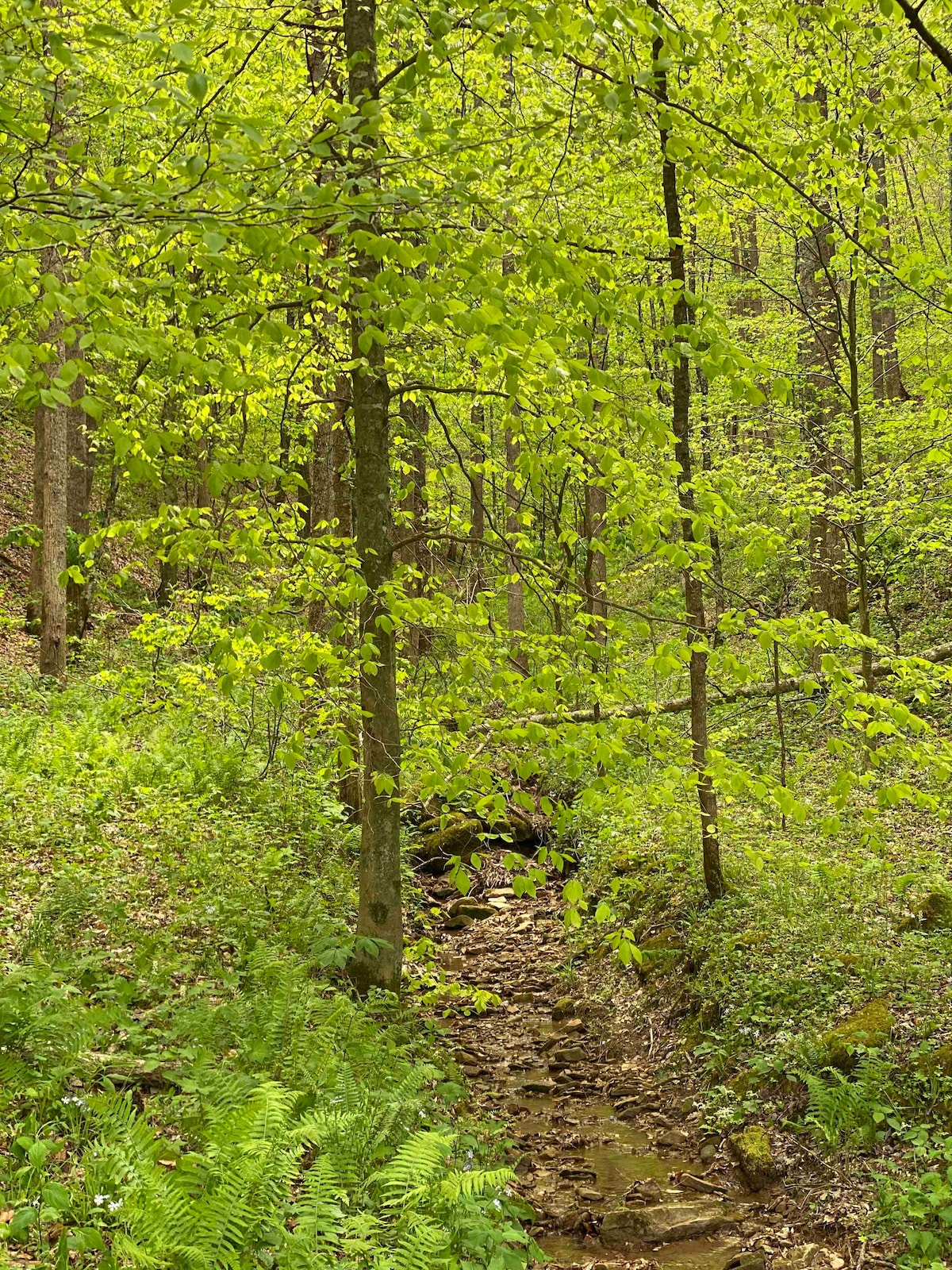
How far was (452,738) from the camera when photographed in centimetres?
618

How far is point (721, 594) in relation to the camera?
21359 millimetres

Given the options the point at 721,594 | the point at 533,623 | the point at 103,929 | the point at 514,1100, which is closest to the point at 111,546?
the point at 533,623

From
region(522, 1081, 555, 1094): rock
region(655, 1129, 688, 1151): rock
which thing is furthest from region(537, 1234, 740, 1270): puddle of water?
region(522, 1081, 555, 1094): rock

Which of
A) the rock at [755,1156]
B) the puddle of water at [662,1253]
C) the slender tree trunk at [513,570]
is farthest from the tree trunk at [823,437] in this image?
the puddle of water at [662,1253]

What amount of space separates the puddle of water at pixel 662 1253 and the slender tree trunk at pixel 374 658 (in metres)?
2.29

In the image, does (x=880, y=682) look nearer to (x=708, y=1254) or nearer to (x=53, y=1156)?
(x=708, y=1254)

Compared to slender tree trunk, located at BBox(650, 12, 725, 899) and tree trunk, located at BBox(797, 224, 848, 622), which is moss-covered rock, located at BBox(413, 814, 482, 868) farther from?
tree trunk, located at BBox(797, 224, 848, 622)

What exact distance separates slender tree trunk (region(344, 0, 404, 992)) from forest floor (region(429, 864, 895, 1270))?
1.61 metres

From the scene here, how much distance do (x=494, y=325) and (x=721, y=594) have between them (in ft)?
61.0

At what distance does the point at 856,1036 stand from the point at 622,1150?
6.31ft

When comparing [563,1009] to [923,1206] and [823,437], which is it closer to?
[923,1206]

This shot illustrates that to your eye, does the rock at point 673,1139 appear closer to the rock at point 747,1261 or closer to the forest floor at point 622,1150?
the forest floor at point 622,1150

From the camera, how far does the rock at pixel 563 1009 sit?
9273mm

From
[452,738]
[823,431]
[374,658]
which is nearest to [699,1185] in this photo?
[452,738]
